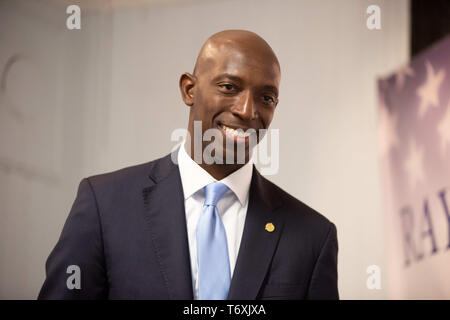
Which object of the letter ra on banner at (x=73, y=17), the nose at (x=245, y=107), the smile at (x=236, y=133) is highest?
the letter ra on banner at (x=73, y=17)

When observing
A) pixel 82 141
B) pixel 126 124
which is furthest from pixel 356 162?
pixel 82 141

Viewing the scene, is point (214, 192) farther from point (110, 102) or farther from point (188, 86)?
point (110, 102)

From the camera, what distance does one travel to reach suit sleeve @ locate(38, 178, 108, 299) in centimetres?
138

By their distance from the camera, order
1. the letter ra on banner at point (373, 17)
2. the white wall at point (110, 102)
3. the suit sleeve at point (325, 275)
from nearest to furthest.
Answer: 1. the suit sleeve at point (325, 275)
2. the white wall at point (110, 102)
3. the letter ra on banner at point (373, 17)

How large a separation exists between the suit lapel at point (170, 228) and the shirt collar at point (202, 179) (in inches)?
0.9

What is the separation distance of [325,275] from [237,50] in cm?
71

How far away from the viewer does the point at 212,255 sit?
4.63ft

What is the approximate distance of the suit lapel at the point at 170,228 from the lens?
1.36 metres

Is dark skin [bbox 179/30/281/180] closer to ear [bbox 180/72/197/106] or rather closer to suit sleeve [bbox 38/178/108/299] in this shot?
ear [bbox 180/72/197/106]

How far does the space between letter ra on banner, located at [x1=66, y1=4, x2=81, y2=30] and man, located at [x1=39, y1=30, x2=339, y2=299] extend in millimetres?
780

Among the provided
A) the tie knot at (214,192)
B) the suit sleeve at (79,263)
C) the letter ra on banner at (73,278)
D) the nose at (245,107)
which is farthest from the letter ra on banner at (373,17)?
the letter ra on banner at (73,278)

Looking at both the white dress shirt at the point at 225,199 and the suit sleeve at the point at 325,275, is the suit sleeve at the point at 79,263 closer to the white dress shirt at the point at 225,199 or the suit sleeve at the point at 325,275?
the white dress shirt at the point at 225,199

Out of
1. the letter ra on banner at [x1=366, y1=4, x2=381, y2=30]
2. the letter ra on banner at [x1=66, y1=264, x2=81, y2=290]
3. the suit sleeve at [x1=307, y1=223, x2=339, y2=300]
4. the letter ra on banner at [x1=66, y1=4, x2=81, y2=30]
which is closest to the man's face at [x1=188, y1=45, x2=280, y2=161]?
the suit sleeve at [x1=307, y1=223, x2=339, y2=300]

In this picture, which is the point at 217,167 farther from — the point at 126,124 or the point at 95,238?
the point at 126,124
